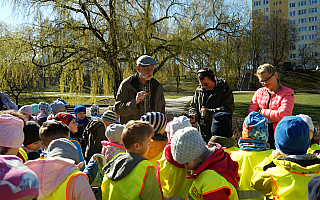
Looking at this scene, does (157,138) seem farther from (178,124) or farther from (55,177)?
(55,177)

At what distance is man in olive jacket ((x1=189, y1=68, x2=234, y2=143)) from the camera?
13.7ft

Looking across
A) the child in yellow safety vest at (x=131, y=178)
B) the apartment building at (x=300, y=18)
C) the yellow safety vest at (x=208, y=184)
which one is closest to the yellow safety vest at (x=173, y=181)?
the child in yellow safety vest at (x=131, y=178)

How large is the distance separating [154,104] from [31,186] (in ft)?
10.6

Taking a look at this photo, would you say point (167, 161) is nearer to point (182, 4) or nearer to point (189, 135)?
point (189, 135)

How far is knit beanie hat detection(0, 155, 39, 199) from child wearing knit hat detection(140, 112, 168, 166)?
1.96 meters

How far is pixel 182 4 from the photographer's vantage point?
11922 millimetres

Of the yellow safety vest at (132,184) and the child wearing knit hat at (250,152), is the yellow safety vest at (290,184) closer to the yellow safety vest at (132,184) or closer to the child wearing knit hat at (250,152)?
the child wearing knit hat at (250,152)

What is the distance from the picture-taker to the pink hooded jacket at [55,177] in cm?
200

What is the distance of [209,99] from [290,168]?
2.29 metres

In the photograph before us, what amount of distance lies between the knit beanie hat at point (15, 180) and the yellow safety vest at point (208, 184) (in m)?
1.18

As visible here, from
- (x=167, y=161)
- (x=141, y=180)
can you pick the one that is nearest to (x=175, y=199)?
(x=167, y=161)

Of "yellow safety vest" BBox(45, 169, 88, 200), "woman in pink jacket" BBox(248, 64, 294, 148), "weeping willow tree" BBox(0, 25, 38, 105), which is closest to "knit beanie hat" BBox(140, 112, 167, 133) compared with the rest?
"yellow safety vest" BBox(45, 169, 88, 200)

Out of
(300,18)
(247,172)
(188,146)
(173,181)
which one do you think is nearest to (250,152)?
(247,172)

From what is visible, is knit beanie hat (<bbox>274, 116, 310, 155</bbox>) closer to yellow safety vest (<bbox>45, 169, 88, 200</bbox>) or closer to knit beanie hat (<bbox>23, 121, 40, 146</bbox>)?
yellow safety vest (<bbox>45, 169, 88, 200</bbox>)
